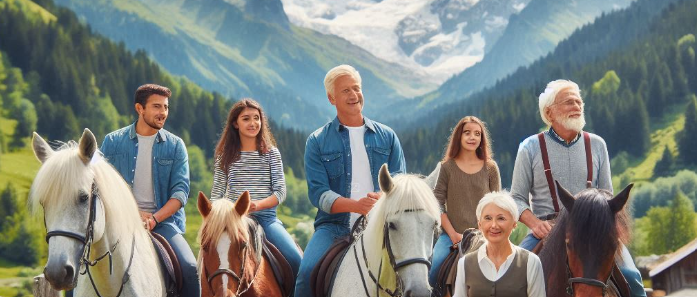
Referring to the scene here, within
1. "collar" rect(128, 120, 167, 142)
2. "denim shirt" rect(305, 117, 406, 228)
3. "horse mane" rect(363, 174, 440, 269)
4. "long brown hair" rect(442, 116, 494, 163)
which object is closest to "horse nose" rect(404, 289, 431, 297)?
"horse mane" rect(363, 174, 440, 269)

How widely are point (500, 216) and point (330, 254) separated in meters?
1.89

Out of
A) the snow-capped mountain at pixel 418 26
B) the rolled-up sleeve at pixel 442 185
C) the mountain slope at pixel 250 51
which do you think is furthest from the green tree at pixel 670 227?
the rolled-up sleeve at pixel 442 185

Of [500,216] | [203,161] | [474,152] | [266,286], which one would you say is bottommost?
[266,286]

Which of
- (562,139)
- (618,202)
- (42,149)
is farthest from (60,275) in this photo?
(562,139)

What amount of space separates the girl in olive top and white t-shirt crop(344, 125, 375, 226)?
0.73 m

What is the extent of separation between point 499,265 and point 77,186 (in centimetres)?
297

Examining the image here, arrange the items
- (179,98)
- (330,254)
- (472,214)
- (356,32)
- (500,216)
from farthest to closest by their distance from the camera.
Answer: (356,32), (179,98), (472,214), (330,254), (500,216)

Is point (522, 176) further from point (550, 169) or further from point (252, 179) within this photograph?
point (252, 179)

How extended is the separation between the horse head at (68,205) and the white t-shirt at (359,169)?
2339 millimetres

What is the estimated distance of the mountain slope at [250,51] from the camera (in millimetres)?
133875

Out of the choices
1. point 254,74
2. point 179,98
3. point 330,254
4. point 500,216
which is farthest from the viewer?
point 254,74

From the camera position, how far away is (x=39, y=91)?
99.3m

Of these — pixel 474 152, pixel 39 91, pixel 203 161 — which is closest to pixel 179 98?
pixel 203 161

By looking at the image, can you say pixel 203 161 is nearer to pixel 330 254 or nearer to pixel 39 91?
pixel 39 91
